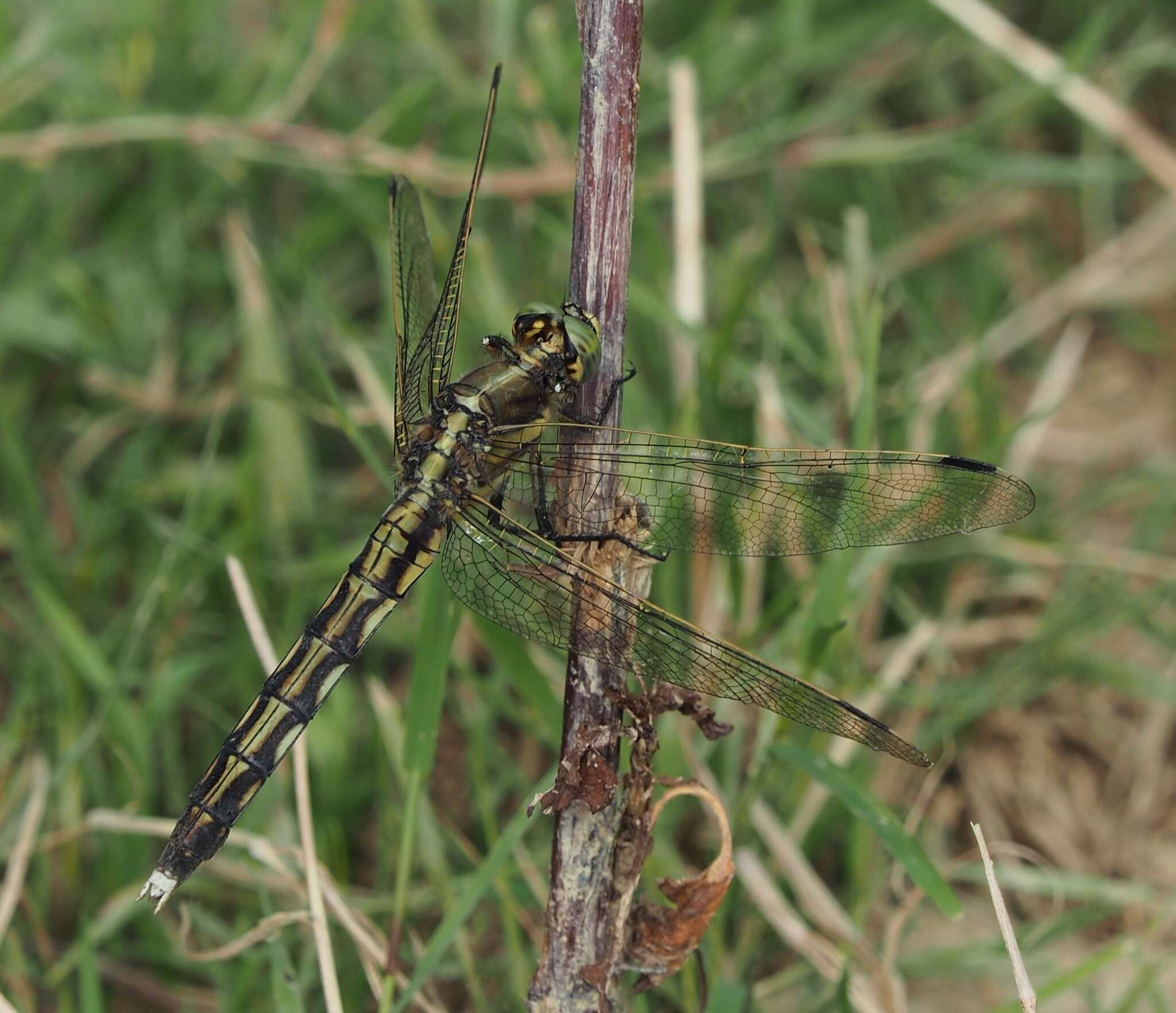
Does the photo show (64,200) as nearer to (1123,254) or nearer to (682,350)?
(682,350)

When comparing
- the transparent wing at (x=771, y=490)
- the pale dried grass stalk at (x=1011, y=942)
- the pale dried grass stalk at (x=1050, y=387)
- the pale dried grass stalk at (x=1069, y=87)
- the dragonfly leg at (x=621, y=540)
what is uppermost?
the pale dried grass stalk at (x=1069, y=87)

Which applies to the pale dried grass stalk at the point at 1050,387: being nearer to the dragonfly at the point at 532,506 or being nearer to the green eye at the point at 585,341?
the dragonfly at the point at 532,506

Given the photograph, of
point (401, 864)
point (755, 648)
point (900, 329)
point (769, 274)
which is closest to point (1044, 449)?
point (900, 329)

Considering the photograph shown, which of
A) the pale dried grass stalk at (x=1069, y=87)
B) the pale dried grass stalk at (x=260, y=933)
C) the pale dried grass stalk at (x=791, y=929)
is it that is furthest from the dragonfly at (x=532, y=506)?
the pale dried grass stalk at (x=1069, y=87)

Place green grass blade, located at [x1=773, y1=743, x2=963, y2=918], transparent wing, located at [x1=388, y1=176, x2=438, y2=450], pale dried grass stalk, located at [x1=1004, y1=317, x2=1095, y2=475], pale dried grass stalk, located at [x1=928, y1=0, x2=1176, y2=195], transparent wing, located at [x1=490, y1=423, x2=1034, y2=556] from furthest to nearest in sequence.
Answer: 1. pale dried grass stalk, located at [x1=928, y1=0, x2=1176, y2=195]
2. pale dried grass stalk, located at [x1=1004, y1=317, x2=1095, y2=475]
3. transparent wing, located at [x1=388, y1=176, x2=438, y2=450]
4. transparent wing, located at [x1=490, y1=423, x2=1034, y2=556]
5. green grass blade, located at [x1=773, y1=743, x2=963, y2=918]

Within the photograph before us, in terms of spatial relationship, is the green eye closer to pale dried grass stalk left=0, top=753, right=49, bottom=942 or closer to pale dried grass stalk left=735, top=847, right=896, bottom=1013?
pale dried grass stalk left=735, top=847, right=896, bottom=1013

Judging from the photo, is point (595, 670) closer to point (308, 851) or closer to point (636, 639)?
point (636, 639)

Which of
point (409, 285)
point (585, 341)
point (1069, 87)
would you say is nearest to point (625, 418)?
point (409, 285)

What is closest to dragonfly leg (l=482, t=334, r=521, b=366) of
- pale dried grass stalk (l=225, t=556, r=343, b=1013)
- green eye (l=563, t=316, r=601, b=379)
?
green eye (l=563, t=316, r=601, b=379)
